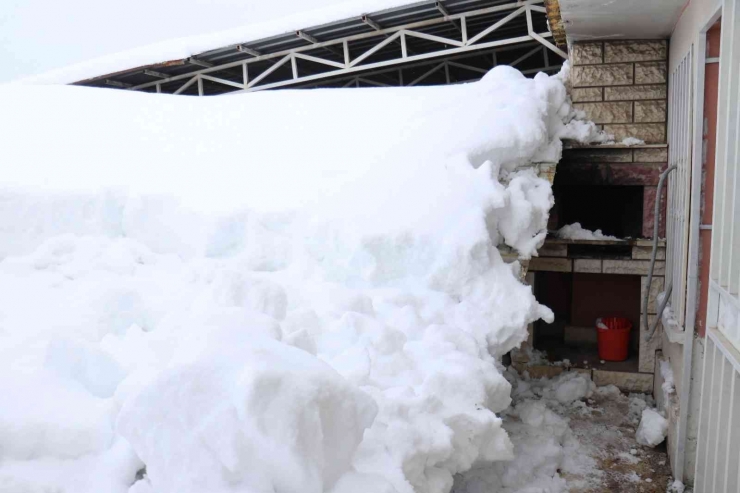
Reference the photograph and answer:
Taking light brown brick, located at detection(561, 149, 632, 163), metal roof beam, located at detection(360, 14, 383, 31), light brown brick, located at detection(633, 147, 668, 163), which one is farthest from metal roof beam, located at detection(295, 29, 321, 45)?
light brown brick, located at detection(633, 147, 668, 163)

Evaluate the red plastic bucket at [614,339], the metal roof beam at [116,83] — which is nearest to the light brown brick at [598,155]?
the red plastic bucket at [614,339]

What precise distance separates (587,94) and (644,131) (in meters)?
0.66

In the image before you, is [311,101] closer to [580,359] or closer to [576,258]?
[576,258]

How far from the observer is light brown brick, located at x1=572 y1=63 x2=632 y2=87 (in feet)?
19.6

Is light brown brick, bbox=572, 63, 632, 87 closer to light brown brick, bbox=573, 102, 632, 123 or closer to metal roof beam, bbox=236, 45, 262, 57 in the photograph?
light brown brick, bbox=573, 102, 632, 123

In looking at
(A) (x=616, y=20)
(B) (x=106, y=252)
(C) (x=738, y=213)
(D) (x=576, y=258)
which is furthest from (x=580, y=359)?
(B) (x=106, y=252)

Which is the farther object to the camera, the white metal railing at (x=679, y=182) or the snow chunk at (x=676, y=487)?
the white metal railing at (x=679, y=182)

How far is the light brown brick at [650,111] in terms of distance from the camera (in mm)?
5895

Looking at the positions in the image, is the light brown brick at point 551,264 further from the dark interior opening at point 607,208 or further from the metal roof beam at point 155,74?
the metal roof beam at point 155,74

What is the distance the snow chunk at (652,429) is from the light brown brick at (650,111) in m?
2.77

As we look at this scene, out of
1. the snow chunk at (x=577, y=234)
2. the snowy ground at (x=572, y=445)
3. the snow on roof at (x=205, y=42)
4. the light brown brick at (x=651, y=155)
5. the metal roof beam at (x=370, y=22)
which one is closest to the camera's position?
the snowy ground at (x=572, y=445)

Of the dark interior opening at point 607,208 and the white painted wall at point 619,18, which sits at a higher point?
the white painted wall at point 619,18

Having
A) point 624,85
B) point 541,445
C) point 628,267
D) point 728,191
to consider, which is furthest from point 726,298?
point 624,85

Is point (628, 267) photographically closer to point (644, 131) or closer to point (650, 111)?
point (644, 131)
